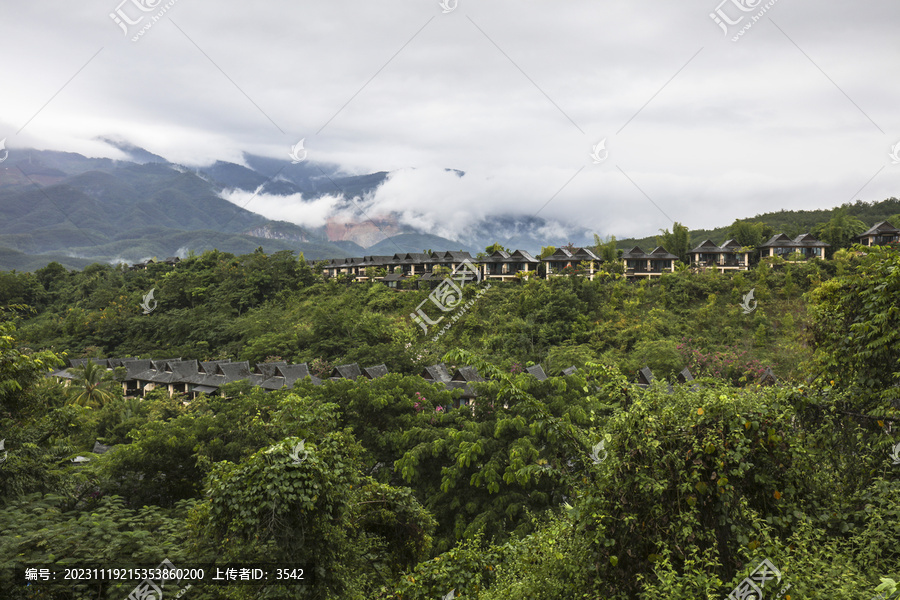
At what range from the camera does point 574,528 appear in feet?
17.4

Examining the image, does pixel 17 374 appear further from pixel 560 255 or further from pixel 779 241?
pixel 779 241

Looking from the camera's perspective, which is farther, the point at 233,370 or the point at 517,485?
the point at 233,370

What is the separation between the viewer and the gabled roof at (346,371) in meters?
26.6

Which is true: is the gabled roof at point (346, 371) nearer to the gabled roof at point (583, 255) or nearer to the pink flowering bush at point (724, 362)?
the pink flowering bush at point (724, 362)

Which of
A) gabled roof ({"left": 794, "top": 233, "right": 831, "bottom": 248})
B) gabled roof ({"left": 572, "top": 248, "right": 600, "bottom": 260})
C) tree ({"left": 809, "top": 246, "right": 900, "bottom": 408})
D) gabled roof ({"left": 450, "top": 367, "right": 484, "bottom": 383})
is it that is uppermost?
gabled roof ({"left": 572, "top": 248, "right": 600, "bottom": 260})

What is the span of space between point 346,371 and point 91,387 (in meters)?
13.7

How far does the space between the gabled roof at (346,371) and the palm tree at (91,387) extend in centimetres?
1196

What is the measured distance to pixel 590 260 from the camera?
140 ft

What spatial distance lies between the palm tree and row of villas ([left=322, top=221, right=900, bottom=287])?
2448 cm

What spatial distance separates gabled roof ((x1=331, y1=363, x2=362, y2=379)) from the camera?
26.6 meters

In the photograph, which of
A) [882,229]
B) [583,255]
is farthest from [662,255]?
[882,229]

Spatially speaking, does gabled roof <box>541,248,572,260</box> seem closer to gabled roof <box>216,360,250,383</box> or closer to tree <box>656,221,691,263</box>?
tree <box>656,221,691,263</box>

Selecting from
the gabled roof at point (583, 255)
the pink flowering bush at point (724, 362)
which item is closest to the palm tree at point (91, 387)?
the pink flowering bush at point (724, 362)

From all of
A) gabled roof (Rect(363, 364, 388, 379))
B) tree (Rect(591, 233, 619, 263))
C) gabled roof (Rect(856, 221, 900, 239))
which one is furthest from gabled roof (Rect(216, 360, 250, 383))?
gabled roof (Rect(856, 221, 900, 239))
